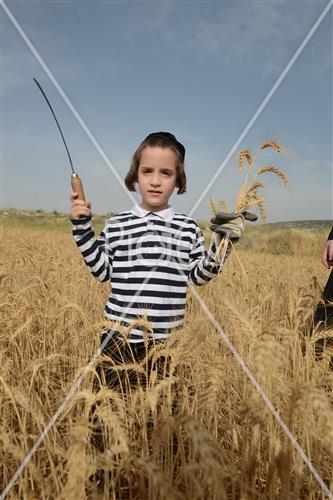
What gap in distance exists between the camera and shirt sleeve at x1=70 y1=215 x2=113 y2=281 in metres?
1.86

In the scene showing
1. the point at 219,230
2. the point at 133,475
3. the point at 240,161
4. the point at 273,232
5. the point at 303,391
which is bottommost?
the point at 133,475

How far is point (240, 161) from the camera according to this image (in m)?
1.60

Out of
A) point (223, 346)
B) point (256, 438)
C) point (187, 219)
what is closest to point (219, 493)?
point (256, 438)

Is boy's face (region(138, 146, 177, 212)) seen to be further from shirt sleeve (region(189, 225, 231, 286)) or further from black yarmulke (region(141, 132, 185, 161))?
shirt sleeve (region(189, 225, 231, 286))

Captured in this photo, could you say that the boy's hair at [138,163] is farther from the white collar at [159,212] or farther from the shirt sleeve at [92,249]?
the shirt sleeve at [92,249]

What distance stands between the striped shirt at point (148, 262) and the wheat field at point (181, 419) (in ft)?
0.46

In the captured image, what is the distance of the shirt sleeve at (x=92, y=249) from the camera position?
186cm

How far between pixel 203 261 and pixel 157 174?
0.42 m

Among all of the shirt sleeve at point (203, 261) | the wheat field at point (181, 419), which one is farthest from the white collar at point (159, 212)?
the wheat field at point (181, 419)

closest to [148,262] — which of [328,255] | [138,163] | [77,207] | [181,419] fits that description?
[77,207]

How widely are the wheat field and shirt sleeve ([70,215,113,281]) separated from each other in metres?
0.23

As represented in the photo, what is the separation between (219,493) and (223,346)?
164 centimetres

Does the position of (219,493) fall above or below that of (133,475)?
above

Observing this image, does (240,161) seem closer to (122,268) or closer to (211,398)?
(122,268)
